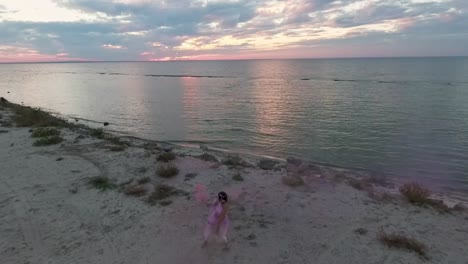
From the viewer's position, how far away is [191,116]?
36750mm

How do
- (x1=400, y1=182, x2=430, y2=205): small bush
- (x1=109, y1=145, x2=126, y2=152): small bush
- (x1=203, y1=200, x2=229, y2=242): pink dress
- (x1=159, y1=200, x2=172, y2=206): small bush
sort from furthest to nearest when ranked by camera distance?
1. (x1=109, y1=145, x2=126, y2=152): small bush
2. (x1=400, y1=182, x2=430, y2=205): small bush
3. (x1=159, y1=200, x2=172, y2=206): small bush
4. (x1=203, y1=200, x2=229, y2=242): pink dress

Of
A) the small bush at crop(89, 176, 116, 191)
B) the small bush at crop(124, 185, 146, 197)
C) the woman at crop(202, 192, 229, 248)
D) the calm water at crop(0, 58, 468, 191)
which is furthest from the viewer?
the calm water at crop(0, 58, 468, 191)

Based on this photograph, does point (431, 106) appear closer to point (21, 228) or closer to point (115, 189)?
point (115, 189)

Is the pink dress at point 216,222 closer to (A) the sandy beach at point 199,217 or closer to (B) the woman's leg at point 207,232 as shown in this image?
(B) the woman's leg at point 207,232

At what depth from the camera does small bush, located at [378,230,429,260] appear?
8.17m

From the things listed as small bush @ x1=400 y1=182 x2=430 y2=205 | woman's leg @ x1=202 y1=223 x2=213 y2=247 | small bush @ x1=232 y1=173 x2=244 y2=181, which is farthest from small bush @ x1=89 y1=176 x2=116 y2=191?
small bush @ x1=400 y1=182 x2=430 y2=205

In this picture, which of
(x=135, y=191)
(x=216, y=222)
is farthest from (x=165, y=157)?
(x=216, y=222)

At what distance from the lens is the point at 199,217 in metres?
9.98

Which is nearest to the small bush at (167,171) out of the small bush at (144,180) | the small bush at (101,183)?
the small bush at (144,180)

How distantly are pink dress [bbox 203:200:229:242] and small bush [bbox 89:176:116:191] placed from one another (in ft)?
17.0

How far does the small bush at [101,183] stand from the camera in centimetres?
1209

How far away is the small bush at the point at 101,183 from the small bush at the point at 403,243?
28.7ft

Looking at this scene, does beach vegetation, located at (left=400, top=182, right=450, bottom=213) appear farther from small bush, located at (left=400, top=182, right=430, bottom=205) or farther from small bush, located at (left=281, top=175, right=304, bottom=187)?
small bush, located at (left=281, top=175, right=304, bottom=187)

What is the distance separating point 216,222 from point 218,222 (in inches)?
2.3
